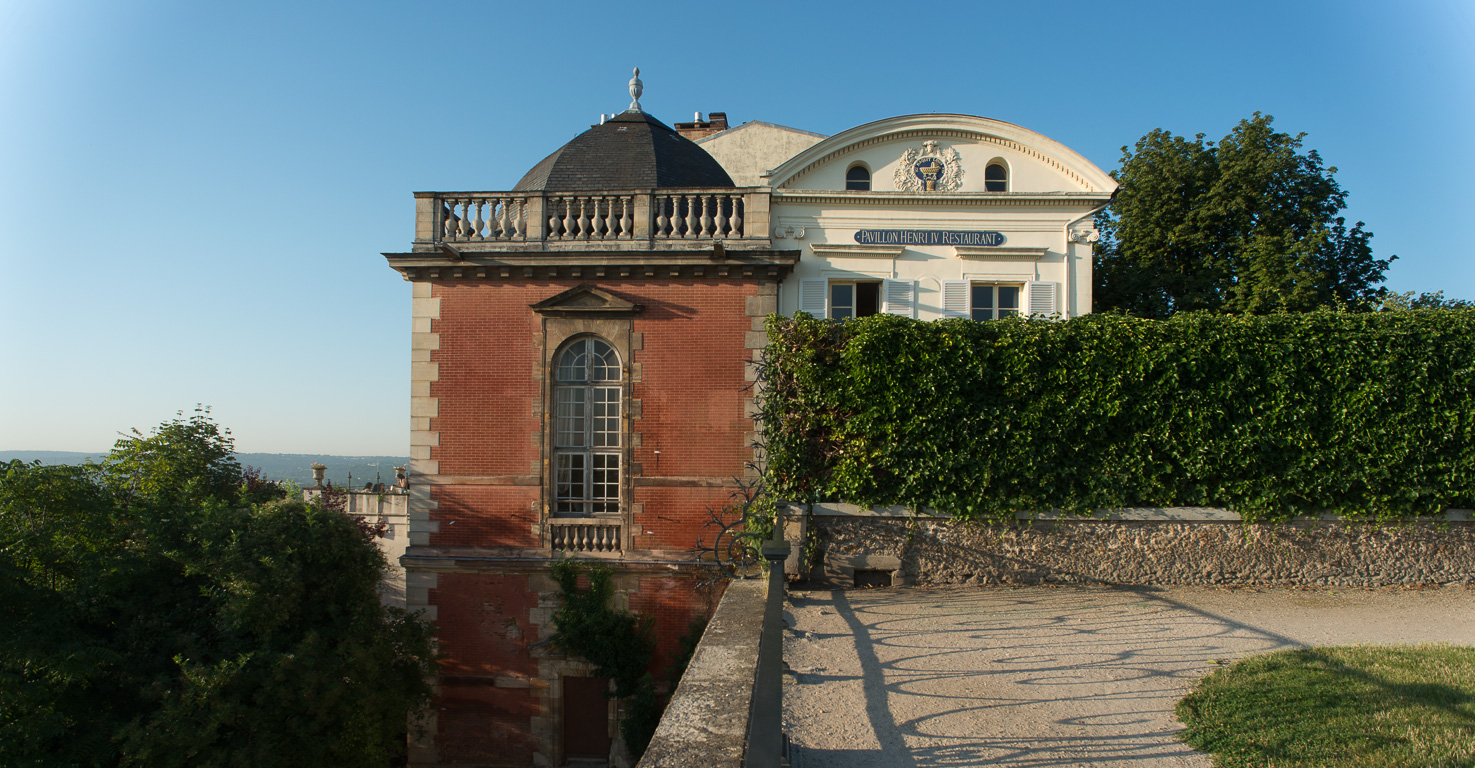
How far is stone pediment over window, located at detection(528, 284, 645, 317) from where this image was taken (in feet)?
38.7

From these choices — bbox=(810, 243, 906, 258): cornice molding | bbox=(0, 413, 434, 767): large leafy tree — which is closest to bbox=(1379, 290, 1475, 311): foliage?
bbox=(810, 243, 906, 258): cornice molding

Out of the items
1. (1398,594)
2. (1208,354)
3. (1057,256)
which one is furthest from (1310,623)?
(1057,256)

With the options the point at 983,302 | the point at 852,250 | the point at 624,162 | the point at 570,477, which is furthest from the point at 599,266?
the point at 983,302

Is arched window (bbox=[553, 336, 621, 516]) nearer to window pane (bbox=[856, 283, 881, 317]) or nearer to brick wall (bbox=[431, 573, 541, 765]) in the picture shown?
brick wall (bbox=[431, 573, 541, 765])

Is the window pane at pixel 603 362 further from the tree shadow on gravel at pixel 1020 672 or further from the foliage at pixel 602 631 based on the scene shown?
the tree shadow on gravel at pixel 1020 672

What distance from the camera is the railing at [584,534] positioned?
11812 mm

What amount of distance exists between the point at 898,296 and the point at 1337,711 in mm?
8694

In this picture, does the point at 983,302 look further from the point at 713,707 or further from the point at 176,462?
the point at 176,462

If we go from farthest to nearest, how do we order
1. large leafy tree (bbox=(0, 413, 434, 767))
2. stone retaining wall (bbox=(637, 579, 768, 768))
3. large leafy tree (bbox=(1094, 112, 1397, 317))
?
large leafy tree (bbox=(1094, 112, 1397, 317)) < large leafy tree (bbox=(0, 413, 434, 767)) < stone retaining wall (bbox=(637, 579, 768, 768))

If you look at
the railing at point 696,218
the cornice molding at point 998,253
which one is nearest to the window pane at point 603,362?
the railing at point 696,218

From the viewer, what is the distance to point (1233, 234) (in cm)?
1744

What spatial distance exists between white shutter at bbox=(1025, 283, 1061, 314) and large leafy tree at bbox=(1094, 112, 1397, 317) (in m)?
5.47

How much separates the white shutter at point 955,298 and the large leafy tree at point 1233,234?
647cm

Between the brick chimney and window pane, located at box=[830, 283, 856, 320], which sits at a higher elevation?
the brick chimney
